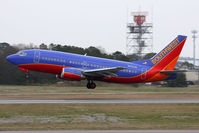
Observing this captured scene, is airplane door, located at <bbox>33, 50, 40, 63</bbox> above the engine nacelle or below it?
above

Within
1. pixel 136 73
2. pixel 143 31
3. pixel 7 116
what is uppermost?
pixel 143 31

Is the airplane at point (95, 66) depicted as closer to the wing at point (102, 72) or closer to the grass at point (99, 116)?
the wing at point (102, 72)

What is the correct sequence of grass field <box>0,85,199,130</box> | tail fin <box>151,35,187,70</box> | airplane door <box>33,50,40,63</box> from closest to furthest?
grass field <box>0,85,199,130</box>
airplane door <box>33,50,40,63</box>
tail fin <box>151,35,187,70</box>

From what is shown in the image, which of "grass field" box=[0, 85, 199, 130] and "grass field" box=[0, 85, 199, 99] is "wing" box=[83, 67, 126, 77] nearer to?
"grass field" box=[0, 85, 199, 99]

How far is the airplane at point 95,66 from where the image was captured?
3691 cm

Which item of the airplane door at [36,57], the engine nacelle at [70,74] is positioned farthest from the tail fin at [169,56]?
the airplane door at [36,57]

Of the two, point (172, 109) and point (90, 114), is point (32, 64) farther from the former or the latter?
point (172, 109)

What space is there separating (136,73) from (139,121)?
688 inches

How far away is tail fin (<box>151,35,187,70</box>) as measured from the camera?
41.1 metres

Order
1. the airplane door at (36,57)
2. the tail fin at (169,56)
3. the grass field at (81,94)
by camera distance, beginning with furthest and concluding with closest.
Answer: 1. the tail fin at (169,56)
2. the grass field at (81,94)
3. the airplane door at (36,57)

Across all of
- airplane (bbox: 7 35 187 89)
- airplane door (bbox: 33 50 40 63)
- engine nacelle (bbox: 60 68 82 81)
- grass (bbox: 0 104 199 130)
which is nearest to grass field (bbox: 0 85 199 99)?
airplane (bbox: 7 35 187 89)

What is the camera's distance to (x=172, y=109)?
95.1 feet

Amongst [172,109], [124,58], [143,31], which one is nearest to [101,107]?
[172,109]

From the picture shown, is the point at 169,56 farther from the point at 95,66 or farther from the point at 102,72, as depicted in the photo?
the point at 95,66
